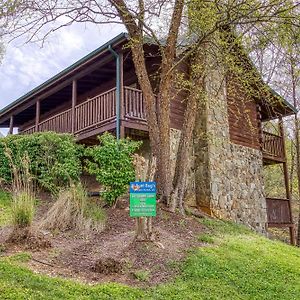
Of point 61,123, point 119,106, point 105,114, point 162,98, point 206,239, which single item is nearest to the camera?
point 206,239

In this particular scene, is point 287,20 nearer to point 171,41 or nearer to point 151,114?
point 171,41

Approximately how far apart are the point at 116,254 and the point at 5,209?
5111mm

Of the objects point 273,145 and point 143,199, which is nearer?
point 143,199

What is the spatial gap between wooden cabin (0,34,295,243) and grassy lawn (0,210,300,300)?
504 centimetres

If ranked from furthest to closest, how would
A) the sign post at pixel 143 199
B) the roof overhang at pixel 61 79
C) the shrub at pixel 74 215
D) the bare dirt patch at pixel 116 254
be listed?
the roof overhang at pixel 61 79 < the shrub at pixel 74 215 < the sign post at pixel 143 199 < the bare dirt patch at pixel 116 254

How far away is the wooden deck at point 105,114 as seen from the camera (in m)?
11.1

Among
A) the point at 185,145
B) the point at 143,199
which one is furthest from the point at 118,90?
the point at 143,199

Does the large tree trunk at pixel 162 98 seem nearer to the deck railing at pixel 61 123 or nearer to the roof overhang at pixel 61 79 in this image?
the roof overhang at pixel 61 79

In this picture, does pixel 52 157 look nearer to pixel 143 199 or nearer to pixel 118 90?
pixel 118 90

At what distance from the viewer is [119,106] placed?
10914 mm

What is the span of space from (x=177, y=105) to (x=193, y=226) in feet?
18.2

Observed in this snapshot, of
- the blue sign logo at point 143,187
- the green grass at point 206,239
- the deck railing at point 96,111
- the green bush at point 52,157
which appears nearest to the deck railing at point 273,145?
the deck railing at point 96,111

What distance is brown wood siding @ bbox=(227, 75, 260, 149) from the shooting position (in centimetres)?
1425

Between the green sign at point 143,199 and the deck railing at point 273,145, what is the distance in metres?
11.0
